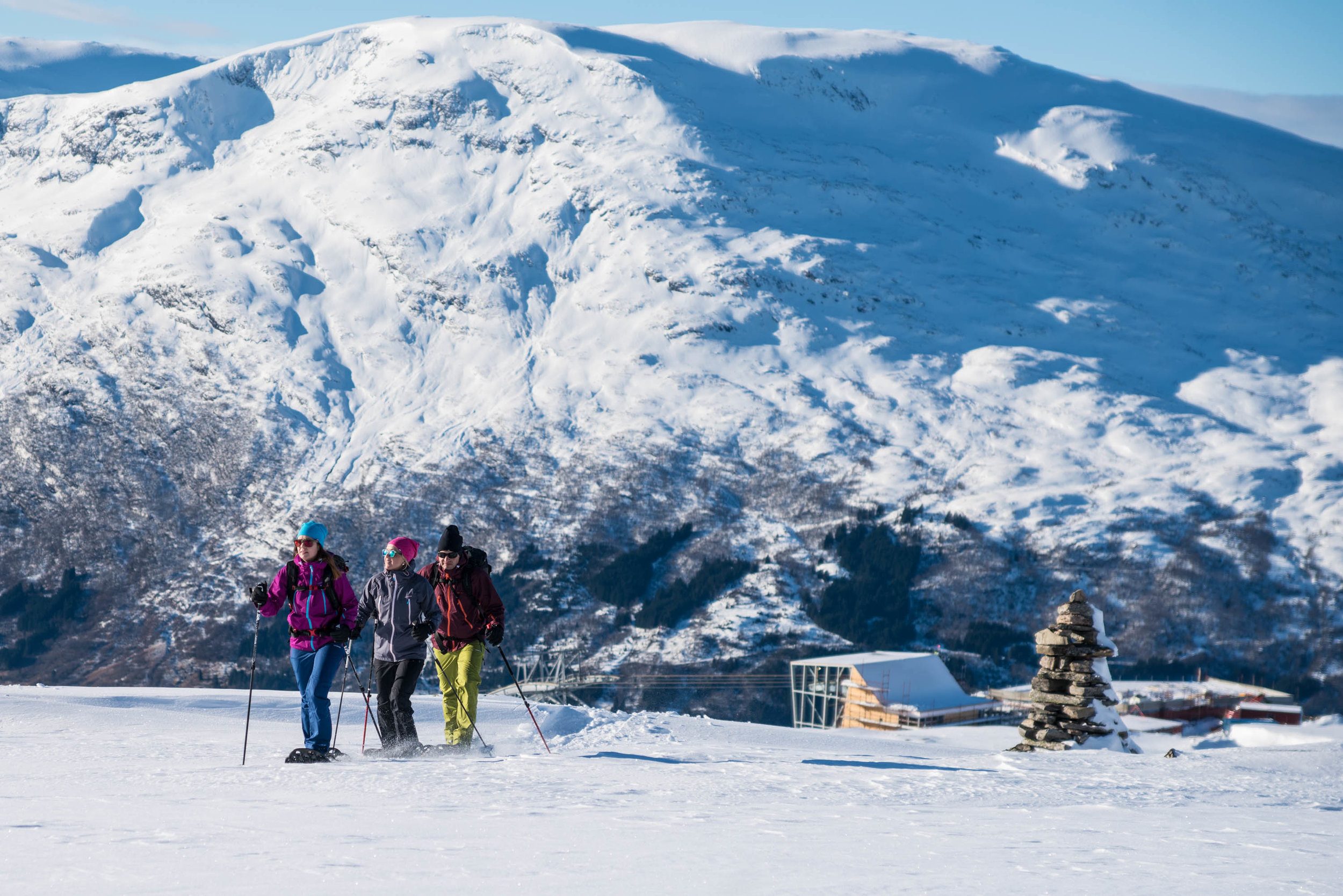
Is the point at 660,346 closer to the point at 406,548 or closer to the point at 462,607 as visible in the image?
the point at 462,607

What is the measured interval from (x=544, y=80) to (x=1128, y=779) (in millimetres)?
176351

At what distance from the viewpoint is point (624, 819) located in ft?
25.6

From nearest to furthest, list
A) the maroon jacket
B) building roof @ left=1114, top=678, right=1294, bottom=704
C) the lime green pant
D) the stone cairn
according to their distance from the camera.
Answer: the maroon jacket, the lime green pant, the stone cairn, building roof @ left=1114, top=678, right=1294, bottom=704

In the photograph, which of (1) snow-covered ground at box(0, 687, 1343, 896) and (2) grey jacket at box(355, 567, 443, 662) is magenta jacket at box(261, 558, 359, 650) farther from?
(1) snow-covered ground at box(0, 687, 1343, 896)

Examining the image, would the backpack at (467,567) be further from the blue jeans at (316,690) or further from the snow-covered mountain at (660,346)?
the snow-covered mountain at (660,346)

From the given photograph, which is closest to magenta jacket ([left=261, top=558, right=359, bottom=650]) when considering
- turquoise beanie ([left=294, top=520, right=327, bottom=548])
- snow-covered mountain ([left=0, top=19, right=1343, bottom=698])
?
turquoise beanie ([left=294, top=520, right=327, bottom=548])

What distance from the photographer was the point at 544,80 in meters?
177

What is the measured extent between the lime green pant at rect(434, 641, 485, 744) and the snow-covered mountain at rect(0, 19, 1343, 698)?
312 ft

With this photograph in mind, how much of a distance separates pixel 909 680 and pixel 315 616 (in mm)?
51113

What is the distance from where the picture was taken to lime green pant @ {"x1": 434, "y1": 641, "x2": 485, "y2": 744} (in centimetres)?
1145

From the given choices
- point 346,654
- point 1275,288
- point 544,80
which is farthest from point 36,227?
point 346,654

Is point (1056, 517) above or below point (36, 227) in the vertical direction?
below

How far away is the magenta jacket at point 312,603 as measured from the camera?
10375 millimetres

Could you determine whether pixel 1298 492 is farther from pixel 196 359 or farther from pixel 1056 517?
pixel 196 359
